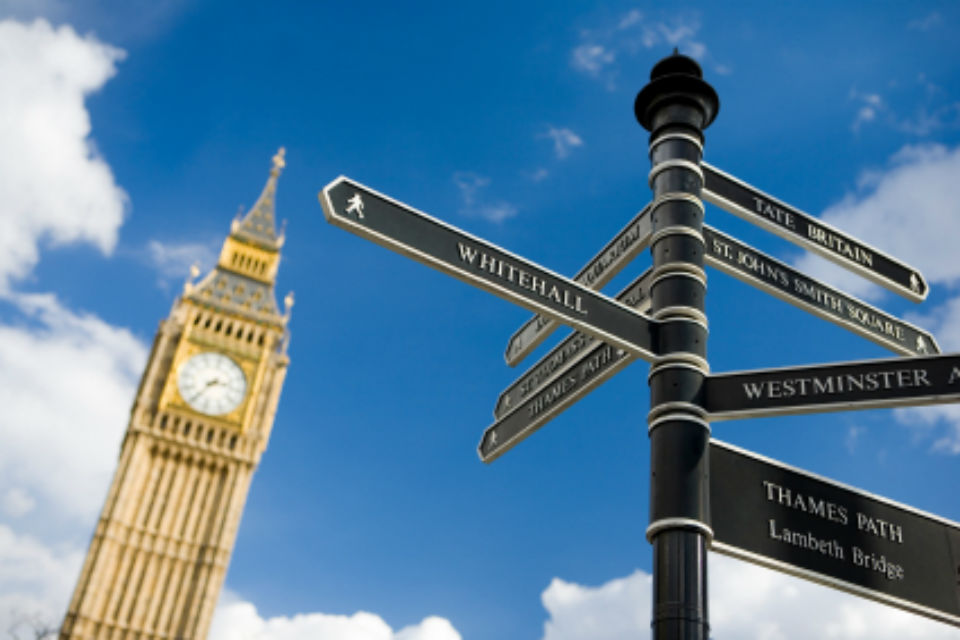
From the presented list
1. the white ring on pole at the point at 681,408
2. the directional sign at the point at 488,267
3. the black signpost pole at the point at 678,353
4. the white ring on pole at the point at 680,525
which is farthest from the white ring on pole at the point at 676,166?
the white ring on pole at the point at 680,525

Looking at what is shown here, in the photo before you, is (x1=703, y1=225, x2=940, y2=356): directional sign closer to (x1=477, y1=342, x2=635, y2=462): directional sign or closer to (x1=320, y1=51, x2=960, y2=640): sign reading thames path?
(x1=320, y1=51, x2=960, y2=640): sign reading thames path

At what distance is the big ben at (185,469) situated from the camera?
4509cm

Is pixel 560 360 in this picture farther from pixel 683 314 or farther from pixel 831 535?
pixel 831 535

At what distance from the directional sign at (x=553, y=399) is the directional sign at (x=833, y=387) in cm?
47

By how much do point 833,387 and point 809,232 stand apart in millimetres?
1327

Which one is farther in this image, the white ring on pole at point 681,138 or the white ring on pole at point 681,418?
the white ring on pole at point 681,138

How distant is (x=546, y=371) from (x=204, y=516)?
45781 mm

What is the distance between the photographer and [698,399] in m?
4.16

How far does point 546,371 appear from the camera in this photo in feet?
17.3

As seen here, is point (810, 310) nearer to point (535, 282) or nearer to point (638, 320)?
point (638, 320)

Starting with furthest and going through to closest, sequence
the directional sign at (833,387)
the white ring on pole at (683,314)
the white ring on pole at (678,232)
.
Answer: the white ring on pole at (678,232), the white ring on pole at (683,314), the directional sign at (833,387)

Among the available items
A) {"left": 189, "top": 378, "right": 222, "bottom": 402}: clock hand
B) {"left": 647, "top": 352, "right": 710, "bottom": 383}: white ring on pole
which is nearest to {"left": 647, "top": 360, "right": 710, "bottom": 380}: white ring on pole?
{"left": 647, "top": 352, "right": 710, "bottom": 383}: white ring on pole

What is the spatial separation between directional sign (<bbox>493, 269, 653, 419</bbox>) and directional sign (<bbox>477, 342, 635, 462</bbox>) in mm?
38

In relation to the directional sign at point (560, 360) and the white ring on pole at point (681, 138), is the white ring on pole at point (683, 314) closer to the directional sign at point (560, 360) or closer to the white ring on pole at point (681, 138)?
the directional sign at point (560, 360)
